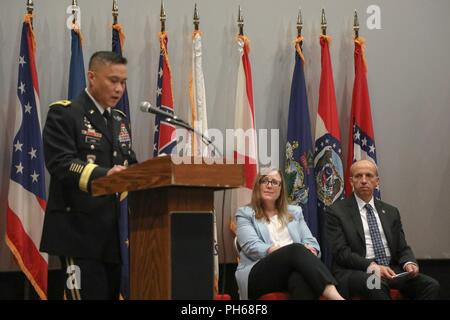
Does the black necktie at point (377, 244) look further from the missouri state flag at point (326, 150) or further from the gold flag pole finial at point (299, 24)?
the gold flag pole finial at point (299, 24)

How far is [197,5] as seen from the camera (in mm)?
5484

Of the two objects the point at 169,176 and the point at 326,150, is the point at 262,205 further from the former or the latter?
the point at 169,176

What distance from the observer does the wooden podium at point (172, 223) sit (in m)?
2.49

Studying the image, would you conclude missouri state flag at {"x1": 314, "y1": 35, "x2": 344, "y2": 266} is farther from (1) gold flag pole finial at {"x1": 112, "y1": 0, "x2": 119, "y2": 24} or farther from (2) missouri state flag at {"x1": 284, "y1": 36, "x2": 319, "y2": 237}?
(1) gold flag pole finial at {"x1": 112, "y1": 0, "x2": 119, "y2": 24}

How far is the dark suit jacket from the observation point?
4.23m

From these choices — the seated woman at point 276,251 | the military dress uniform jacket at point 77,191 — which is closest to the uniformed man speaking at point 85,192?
the military dress uniform jacket at point 77,191

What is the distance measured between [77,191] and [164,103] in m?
2.36

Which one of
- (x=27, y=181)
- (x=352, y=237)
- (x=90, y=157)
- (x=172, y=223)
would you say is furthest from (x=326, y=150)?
(x=172, y=223)

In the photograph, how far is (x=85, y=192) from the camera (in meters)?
2.79

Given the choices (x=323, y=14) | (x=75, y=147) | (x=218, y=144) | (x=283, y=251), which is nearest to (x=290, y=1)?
(x=323, y=14)

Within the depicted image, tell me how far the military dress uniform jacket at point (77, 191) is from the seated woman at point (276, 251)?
131 cm

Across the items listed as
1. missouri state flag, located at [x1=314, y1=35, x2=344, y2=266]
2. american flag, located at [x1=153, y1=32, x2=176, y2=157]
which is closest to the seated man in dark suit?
missouri state flag, located at [x1=314, y1=35, x2=344, y2=266]

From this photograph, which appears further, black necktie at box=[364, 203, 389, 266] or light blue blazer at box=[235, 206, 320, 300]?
black necktie at box=[364, 203, 389, 266]

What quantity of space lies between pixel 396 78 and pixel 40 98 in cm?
294
